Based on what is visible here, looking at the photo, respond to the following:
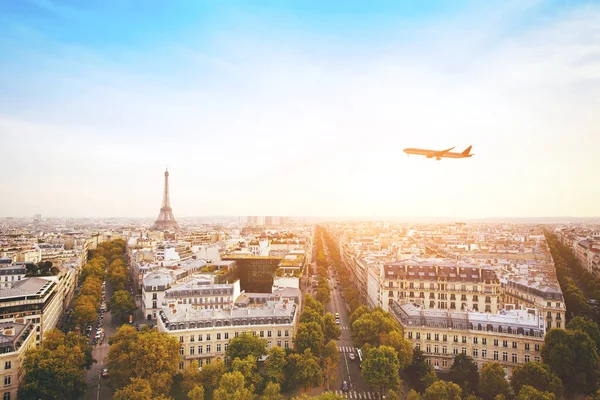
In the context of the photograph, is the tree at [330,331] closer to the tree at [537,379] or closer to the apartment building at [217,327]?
the apartment building at [217,327]

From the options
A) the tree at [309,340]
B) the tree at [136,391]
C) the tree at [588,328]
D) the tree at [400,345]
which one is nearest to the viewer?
the tree at [136,391]

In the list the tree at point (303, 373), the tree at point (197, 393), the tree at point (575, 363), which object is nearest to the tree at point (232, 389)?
the tree at point (197, 393)

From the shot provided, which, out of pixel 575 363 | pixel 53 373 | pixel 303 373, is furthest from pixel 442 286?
pixel 53 373

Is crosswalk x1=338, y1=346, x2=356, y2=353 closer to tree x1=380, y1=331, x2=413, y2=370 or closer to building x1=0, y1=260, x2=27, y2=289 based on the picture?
tree x1=380, y1=331, x2=413, y2=370

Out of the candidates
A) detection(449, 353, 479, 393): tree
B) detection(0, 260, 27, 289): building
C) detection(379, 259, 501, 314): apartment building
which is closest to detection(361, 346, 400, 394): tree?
detection(449, 353, 479, 393): tree

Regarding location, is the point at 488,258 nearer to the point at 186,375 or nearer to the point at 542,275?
the point at 542,275

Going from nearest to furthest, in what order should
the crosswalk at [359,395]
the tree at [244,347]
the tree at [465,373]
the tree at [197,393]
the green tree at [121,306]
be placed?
the tree at [197,393]
the tree at [465,373]
the crosswalk at [359,395]
the tree at [244,347]
the green tree at [121,306]

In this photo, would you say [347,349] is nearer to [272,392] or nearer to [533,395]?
[272,392]
